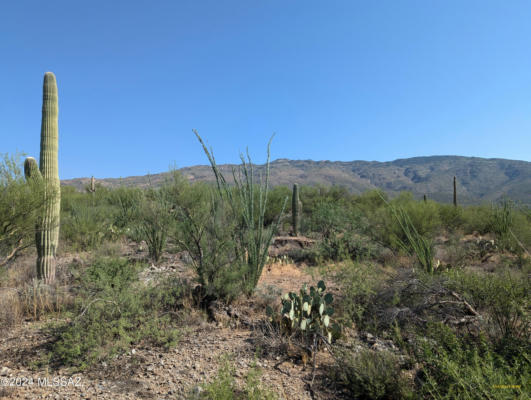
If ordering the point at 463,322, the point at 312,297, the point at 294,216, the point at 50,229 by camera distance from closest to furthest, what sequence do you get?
the point at 463,322, the point at 312,297, the point at 50,229, the point at 294,216

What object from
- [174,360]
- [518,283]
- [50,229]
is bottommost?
[174,360]

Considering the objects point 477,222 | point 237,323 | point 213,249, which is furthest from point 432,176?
point 237,323

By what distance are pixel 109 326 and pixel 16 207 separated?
2.82 metres

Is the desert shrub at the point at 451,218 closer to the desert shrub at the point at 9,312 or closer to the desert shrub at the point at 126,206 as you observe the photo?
the desert shrub at the point at 126,206

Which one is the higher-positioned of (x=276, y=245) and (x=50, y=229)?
(x=50, y=229)

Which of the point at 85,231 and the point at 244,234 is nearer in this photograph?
the point at 244,234

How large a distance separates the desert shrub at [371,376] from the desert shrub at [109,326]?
6.61ft

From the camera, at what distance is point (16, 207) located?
16.7 ft

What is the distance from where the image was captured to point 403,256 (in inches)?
310

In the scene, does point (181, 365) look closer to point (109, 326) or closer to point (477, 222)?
point (109, 326)

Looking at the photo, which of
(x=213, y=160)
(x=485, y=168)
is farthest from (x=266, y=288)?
(x=485, y=168)

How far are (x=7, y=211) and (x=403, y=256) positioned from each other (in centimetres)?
823

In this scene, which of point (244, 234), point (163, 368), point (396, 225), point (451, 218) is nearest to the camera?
point (163, 368)

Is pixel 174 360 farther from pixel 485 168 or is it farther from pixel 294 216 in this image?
pixel 485 168
